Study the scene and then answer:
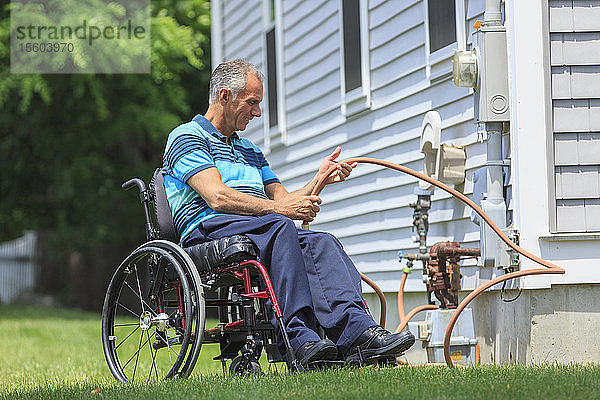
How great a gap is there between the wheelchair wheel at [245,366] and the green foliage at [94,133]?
1036 cm

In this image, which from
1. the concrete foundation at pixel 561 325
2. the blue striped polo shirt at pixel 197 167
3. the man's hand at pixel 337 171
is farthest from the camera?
the man's hand at pixel 337 171

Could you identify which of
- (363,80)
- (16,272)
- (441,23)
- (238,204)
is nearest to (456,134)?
(441,23)

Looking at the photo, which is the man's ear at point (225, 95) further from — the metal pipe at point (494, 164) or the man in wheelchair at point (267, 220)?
the metal pipe at point (494, 164)

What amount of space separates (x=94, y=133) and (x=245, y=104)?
11415 millimetres

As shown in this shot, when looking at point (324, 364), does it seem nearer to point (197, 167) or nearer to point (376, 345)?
point (376, 345)

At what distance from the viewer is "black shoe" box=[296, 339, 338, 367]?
3878 millimetres

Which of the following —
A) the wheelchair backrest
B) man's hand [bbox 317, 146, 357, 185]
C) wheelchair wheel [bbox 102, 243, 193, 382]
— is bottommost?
wheelchair wheel [bbox 102, 243, 193, 382]

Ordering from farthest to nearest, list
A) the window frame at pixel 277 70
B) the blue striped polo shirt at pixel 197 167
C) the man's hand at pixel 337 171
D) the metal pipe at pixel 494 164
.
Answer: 1. the window frame at pixel 277 70
2. the metal pipe at pixel 494 164
3. the man's hand at pixel 337 171
4. the blue striped polo shirt at pixel 197 167

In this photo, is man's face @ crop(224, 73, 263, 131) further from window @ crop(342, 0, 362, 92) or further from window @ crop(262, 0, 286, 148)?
window @ crop(262, 0, 286, 148)

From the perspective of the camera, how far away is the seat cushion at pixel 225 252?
4121mm

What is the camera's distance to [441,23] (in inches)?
241

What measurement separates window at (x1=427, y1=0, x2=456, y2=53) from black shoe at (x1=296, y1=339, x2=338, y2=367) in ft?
8.71

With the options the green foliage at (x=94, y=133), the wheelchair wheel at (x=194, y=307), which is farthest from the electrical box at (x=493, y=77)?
the green foliage at (x=94, y=133)

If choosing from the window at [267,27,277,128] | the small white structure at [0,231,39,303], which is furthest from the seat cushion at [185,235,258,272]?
the small white structure at [0,231,39,303]
